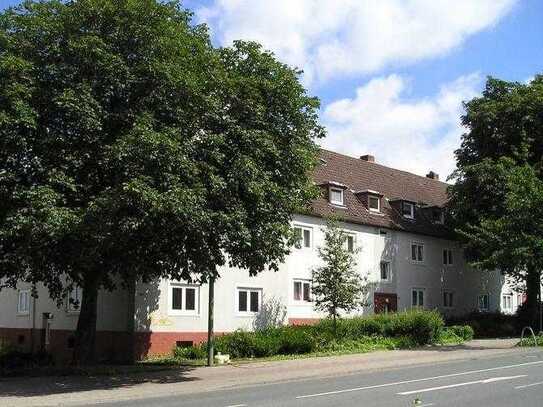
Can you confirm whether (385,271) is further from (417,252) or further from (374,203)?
(374,203)

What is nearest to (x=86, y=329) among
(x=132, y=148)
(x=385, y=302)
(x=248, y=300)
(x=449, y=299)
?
(x=132, y=148)

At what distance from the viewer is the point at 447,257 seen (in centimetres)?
4412

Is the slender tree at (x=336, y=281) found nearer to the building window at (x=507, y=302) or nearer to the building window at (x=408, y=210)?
the building window at (x=408, y=210)

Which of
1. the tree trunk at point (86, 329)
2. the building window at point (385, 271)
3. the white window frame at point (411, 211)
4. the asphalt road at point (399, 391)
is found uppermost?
the white window frame at point (411, 211)

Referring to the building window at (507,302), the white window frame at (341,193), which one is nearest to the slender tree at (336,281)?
the white window frame at (341,193)

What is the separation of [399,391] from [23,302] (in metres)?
21.5

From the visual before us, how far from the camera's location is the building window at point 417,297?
1597 inches

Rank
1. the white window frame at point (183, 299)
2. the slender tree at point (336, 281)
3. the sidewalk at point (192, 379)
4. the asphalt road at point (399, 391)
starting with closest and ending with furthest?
the asphalt road at point (399, 391)
the sidewalk at point (192, 379)
the white window frame at point (183, 299)
the slender tree at point (336, 281)

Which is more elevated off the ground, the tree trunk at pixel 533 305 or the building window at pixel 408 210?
the building window at pixel 408 210

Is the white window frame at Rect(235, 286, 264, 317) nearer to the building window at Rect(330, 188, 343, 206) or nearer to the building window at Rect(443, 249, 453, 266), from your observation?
the building window at Rect(330, 188, 343, 206)

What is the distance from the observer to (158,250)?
58.2ft

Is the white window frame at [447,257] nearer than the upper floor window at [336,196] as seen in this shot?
No

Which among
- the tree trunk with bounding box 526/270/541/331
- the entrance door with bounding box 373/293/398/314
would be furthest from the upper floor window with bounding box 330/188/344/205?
the tree trunk with bounding box 526/270/541/331

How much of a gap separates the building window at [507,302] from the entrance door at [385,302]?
13.8 metres
